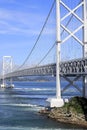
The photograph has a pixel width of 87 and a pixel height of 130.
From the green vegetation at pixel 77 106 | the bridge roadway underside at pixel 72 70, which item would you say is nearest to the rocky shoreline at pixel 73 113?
the green vegetation at pixel 77 106

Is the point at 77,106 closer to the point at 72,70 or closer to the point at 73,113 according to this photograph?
the point at 73,113

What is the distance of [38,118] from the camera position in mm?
35906

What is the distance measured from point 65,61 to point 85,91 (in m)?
2.63

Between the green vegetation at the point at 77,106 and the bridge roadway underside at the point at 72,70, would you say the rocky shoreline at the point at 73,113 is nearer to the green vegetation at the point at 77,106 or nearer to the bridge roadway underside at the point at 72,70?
the green vegetation at the point at 77,106

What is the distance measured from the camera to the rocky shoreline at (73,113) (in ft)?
112

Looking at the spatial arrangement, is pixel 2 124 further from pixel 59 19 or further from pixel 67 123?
pixel 59 19

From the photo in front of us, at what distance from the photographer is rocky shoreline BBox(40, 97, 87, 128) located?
112ft

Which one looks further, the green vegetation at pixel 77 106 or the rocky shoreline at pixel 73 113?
the green vegetation at pixel 77 106

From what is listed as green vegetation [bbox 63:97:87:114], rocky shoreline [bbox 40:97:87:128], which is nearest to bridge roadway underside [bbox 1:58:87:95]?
green vegetation [bbox 63:97:87:114]

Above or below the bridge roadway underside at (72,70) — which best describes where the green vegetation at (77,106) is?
below

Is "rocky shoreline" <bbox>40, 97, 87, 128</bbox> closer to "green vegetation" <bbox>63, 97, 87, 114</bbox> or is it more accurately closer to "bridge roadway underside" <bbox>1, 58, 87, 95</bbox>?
"green vegetation" <bbox>63, 97, 87, 114</bbox>

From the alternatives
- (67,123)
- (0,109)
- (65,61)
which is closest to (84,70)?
(65,61)

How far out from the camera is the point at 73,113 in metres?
35.1

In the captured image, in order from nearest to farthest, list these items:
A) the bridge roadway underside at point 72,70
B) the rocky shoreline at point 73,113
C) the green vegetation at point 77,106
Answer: the rocky shoreline at point 73,113
the green vegetation at point 77,106
the bridge roadway underside at point 72,70
